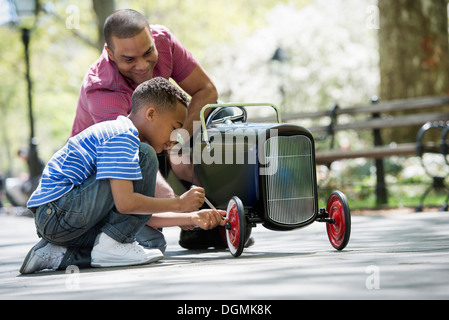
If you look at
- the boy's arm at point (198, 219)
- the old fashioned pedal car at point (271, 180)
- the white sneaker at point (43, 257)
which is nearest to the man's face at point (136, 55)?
the old fashioned pedal car at point (271, 180)

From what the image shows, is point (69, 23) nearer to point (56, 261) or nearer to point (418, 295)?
point (56, 261)

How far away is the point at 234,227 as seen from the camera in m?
4.36

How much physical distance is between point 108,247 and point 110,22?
165 centimetres

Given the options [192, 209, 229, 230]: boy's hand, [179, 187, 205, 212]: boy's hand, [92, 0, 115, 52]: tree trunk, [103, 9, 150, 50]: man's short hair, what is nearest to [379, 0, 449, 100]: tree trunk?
[92, 0, 115, 52]: tree trunk

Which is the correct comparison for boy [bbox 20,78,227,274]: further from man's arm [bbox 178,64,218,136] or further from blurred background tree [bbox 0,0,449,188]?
blurred background tree [bbox 0,0,449,188]

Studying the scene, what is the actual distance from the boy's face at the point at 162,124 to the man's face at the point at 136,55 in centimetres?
79

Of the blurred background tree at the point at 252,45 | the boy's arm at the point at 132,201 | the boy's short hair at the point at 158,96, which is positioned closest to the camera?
the boy's arm at the point at 132,201

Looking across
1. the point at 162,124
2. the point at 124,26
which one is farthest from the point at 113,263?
the point at 124,26

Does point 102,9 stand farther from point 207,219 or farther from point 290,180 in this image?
point 207,219

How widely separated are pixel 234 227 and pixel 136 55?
1.42 metres

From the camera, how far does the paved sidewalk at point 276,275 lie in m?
2.85

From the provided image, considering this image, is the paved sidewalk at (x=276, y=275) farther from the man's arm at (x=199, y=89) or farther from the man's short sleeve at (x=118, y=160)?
the man's arm at (x=199, y=89)

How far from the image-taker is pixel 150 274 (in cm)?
372
